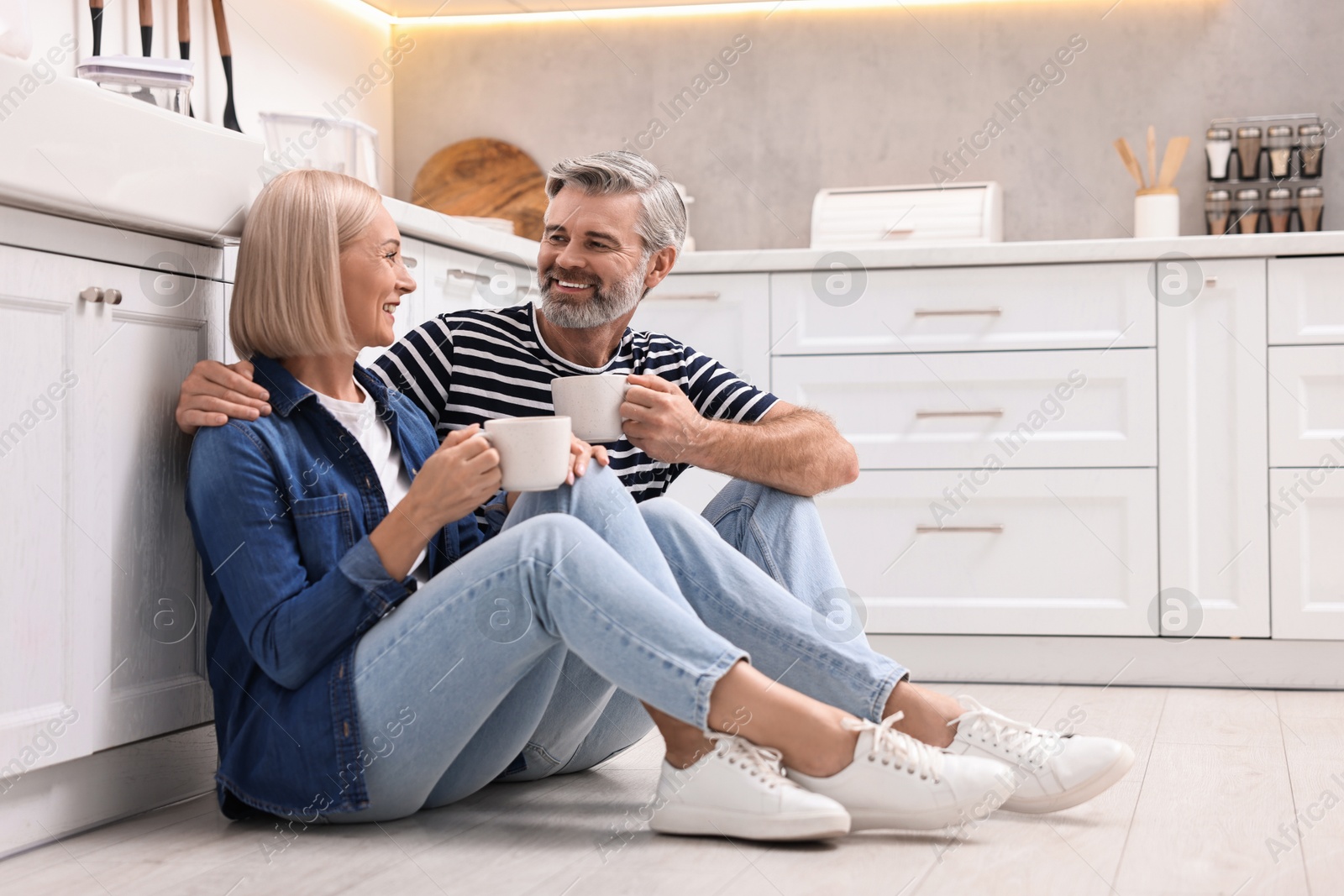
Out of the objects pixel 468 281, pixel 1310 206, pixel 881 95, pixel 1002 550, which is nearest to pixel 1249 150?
pixel 1310 206

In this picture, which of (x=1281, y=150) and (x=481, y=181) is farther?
(x=481, y=181)

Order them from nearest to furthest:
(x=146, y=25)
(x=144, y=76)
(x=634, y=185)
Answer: (x=144, y=76) → (x=634, y=185) → (x=146, y=25)

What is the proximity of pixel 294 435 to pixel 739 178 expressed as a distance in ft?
6.54

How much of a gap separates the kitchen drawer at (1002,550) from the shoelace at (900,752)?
1223mm

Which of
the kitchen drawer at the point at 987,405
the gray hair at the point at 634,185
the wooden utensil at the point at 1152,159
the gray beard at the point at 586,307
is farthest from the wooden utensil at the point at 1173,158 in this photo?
the gray beard at the point at 586,307

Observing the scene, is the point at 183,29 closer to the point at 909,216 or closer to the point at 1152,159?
the point at 909,216

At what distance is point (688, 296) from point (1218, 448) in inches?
39.7

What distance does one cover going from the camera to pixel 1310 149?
2.75 metres

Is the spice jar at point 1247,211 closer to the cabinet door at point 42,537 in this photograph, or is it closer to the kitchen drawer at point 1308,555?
the kitchen drawer at point 1308,555

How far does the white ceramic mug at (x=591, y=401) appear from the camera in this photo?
140 cm

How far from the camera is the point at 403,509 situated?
1.24m

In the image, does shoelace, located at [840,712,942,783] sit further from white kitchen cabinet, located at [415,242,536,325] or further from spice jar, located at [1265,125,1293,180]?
spice jar, located at [1265,125,1293,180]

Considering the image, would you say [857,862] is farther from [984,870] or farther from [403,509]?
[403,509]

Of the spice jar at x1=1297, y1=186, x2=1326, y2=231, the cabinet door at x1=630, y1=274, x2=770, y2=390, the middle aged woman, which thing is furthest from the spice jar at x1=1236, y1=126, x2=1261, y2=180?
the middle aged woman
